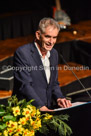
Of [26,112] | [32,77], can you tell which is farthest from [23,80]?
[26,112]

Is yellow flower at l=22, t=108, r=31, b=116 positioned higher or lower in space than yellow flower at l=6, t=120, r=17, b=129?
higher

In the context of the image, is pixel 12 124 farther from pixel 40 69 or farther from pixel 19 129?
pixel 40 69

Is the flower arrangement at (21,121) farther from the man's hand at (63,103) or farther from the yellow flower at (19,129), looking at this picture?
the man's hand at (63,103)

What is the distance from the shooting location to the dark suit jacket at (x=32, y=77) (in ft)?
5.80

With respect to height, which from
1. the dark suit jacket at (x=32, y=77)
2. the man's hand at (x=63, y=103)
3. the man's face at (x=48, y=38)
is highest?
the man's face at (x=48, y=38)

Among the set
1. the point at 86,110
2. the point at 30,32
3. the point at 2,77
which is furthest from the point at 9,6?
the point at 86,110

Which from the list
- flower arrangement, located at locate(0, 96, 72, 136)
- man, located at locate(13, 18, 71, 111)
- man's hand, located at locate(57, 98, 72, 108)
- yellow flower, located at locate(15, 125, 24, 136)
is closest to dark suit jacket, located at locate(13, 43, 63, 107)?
man, located at locate(13, 18, 71, 111)

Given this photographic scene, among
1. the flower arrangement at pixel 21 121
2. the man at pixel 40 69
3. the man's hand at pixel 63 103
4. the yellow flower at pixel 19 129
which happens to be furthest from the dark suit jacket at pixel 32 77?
the yellow flower at pixel 19 129

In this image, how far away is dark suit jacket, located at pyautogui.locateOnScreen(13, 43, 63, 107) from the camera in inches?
69.6

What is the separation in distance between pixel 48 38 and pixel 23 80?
0.29 m

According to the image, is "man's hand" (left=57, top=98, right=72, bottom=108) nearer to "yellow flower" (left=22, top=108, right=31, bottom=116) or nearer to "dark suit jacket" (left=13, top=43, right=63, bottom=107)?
"dark suit jacket" (left=13, top=43, right=63, bottom=107)

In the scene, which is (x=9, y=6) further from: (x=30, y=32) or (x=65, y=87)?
(x=65, y=87)

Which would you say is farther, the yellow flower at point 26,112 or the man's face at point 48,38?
the man's face at point 48,38

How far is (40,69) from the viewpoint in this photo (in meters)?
1.89
